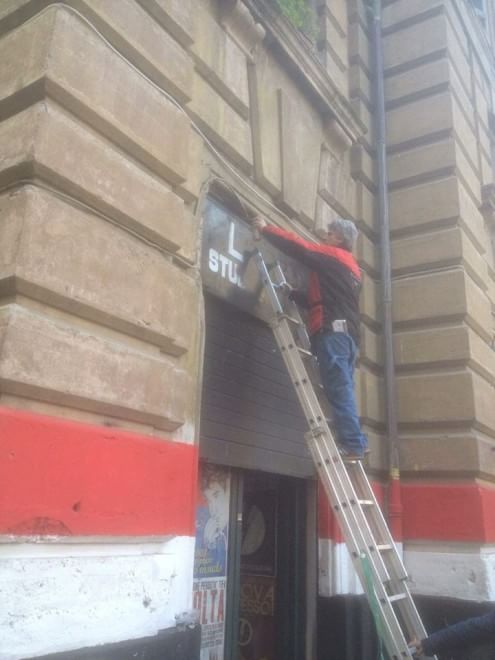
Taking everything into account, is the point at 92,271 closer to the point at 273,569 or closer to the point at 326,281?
the point at 326,281

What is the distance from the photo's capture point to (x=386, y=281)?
631 cm

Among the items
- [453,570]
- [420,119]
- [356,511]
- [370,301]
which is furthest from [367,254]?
[356,511]

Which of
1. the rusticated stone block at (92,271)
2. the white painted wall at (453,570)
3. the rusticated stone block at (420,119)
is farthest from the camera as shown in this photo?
the rusticated stone block at (420,119)

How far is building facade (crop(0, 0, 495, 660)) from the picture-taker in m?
2.78

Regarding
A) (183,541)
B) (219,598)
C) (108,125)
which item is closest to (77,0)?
(108,125)

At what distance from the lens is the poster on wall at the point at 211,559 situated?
13.6 ft

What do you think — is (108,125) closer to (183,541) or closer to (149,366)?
(149,366)

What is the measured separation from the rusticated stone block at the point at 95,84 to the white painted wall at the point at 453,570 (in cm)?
389

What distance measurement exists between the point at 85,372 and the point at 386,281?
4079mm

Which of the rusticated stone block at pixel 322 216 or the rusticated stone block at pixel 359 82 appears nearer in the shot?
the rusticated stone block at pixel 322 216

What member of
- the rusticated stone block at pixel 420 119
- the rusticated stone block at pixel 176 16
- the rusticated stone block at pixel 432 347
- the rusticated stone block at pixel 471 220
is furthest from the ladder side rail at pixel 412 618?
the rusticated stone block at pixel 420 119

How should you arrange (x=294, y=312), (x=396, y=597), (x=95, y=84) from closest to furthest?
(x=95, y=84), (x=396, y=597), (x=294, y=312)

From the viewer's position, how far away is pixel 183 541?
3389 mm

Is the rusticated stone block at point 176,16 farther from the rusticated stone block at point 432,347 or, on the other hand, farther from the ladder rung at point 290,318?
the rusticated stone block at point 432,347
